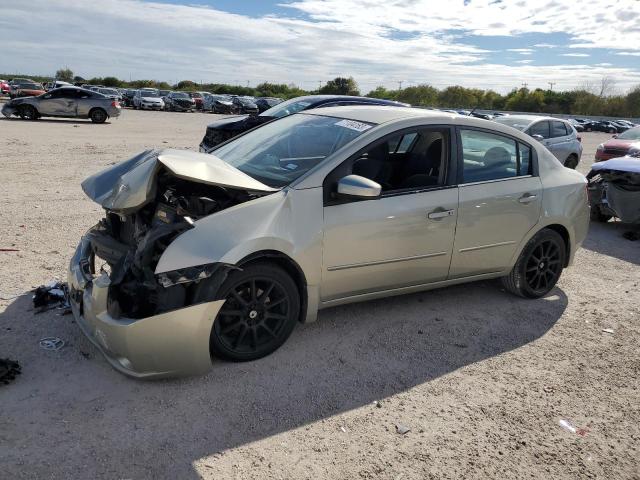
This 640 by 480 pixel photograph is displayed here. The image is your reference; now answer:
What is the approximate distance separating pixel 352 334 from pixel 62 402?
2124mm

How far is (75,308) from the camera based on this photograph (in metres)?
3.81

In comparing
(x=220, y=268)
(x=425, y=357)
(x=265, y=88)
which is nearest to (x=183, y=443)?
(x=220, y=268)

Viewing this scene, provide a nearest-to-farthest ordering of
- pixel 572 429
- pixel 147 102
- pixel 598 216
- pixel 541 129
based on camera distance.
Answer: pixel 572 429
pixel 598 216
pixel 541 129
pixel 147 102

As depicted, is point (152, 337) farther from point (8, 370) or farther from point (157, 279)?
point (8, 370)

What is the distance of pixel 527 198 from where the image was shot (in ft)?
16.4

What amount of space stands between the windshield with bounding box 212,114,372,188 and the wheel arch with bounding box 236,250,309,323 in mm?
556

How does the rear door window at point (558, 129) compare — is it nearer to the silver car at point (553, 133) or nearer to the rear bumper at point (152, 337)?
the silver car at point (553, 133)

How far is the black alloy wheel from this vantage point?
11.8 ft

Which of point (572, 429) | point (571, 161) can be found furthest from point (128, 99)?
point (572, 429)

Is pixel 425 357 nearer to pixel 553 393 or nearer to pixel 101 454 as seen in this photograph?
pixel 553 393

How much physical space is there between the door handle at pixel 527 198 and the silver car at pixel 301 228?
32 millimetres

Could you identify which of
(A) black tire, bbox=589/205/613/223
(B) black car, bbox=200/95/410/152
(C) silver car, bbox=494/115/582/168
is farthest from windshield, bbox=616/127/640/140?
(B) black car, bbox=200/95/410/152

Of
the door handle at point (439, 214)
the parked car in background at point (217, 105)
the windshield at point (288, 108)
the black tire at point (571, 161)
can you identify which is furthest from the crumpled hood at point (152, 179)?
the parked car in background at point (217, 105)

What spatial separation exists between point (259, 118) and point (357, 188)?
754 cm
